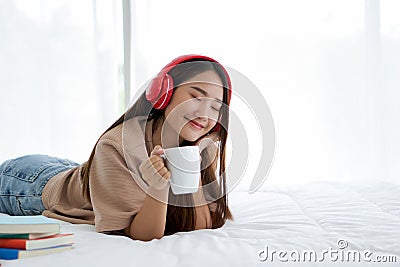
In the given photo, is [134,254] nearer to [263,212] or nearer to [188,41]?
[263,212]

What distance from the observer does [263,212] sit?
1526 mm

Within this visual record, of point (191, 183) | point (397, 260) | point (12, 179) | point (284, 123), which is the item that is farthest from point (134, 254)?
point (284, 123)

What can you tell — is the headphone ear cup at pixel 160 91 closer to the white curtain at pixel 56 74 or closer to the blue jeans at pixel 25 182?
the blue jeans at pixel 25 182

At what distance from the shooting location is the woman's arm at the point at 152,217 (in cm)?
126

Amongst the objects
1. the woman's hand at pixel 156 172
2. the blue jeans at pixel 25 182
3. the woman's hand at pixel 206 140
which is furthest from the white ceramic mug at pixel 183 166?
the blue jeans at pixel 25 182

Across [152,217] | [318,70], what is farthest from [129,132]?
[318,70]

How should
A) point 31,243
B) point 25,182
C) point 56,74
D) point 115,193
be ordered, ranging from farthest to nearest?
point 56,74, point 25,182, point 115,193, point 31,243

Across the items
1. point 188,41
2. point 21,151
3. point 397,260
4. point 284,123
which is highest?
point 188,41

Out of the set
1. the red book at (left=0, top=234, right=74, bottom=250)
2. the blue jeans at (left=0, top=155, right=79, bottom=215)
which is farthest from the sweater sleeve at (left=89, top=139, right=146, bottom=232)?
the blue jeans at (left=0, top=155, right=79, bottom=215)

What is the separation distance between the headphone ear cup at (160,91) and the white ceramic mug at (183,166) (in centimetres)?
20

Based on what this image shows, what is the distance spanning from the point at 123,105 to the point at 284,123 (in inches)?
32.3

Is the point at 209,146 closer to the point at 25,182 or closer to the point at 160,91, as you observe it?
the point at 160,91

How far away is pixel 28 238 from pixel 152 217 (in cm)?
29

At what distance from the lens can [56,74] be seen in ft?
9.27
